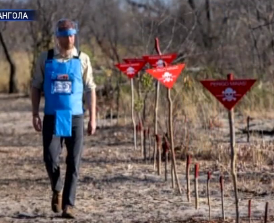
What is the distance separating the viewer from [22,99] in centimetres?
2914

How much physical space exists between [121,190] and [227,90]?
267 centimetres

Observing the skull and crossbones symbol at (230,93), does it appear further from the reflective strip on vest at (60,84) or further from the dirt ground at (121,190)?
the reflective strip on vest at (60,84)

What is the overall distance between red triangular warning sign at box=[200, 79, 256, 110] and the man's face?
133 cm

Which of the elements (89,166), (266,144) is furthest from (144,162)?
(266,144)

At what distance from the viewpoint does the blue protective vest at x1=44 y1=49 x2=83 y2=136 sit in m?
8.08

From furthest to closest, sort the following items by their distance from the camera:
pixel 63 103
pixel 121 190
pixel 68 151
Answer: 1. pixel 121 190
2. pixel 68 151
3. pixel 63 103

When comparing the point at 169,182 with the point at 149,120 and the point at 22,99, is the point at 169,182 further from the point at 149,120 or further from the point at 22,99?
the point at 22,99

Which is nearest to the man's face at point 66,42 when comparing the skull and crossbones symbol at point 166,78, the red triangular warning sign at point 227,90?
the red triangular warning sign at point 227,90

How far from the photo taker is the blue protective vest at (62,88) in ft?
26.5

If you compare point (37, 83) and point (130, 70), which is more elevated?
point (130, 70)

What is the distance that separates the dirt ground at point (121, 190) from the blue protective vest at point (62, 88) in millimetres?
960

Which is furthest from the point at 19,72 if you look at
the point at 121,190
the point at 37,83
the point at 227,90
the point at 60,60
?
the point at 227,90

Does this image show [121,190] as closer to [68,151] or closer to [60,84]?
[68,151]

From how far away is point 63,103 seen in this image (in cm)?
809
